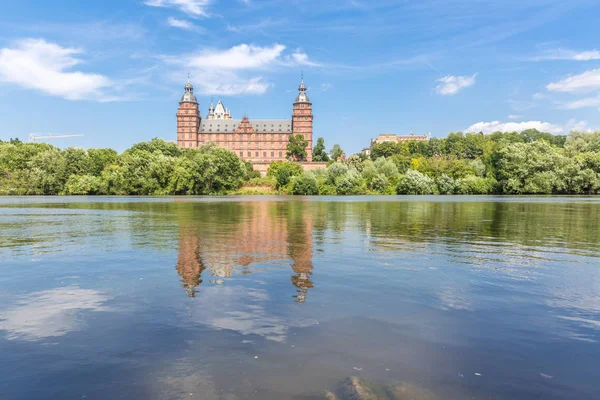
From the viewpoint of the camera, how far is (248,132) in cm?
17725

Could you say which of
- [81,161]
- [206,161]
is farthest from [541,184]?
[81,161]

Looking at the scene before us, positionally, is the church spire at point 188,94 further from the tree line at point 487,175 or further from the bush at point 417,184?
the bush at point 417,184

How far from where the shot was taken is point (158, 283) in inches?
416

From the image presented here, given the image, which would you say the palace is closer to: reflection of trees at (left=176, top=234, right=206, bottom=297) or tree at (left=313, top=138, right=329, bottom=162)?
tree at (left=313, top=138, right=329, bottom=162)

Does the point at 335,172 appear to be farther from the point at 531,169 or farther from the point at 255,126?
the point at 255,126

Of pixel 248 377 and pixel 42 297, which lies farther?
pixel 42 297

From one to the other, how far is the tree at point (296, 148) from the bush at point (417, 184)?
66.0 metres

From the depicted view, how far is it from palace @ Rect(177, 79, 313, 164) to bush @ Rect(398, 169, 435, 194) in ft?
265

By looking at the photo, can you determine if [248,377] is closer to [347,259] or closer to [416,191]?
[347,259]

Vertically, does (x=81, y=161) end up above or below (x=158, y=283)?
above

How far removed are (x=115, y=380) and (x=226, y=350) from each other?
156 cm

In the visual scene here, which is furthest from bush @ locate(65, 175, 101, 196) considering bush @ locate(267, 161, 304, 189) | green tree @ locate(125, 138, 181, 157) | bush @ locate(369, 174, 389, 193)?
bush @ locate(369, 174, 389, 193)

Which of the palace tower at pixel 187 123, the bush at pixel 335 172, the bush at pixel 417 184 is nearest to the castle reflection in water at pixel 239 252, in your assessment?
the bush at pixel 417 184

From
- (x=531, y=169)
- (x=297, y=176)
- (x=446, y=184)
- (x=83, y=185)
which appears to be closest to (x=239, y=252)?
(x=297, y=176)
